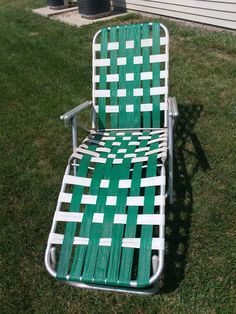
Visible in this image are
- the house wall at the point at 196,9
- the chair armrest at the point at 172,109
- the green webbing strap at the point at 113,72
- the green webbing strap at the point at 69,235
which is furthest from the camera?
the house wall at the point at 196,9

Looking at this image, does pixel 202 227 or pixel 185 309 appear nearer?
pixel 185 309

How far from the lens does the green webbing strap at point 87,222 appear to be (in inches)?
88.8

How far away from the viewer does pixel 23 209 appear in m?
3.11

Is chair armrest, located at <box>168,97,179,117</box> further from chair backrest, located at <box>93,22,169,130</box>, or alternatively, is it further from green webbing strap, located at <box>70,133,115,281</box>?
green webbing strap, located at <box>70,133,115,281</box>

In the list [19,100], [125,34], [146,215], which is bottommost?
[19,100]

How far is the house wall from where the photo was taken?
19.6 feet

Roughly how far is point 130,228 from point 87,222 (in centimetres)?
27

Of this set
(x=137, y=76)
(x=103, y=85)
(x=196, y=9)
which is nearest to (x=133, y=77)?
(x=137, y=76)

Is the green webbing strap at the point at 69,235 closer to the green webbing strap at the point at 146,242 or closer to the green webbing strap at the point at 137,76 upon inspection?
the green webbing strap at the point at 146,242

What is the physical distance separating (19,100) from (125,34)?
6.19 feet

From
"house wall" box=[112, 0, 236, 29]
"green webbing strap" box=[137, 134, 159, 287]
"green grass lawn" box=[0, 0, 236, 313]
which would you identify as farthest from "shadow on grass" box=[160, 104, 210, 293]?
"house wall" box=[112, 0, 236, 29]

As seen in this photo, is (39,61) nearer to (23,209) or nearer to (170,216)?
(23,209)

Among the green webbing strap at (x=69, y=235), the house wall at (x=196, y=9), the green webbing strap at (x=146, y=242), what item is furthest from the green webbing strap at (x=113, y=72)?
the house wall at (x=196, y=9)

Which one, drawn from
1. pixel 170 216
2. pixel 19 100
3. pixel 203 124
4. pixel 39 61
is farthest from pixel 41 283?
pixel 39 61
